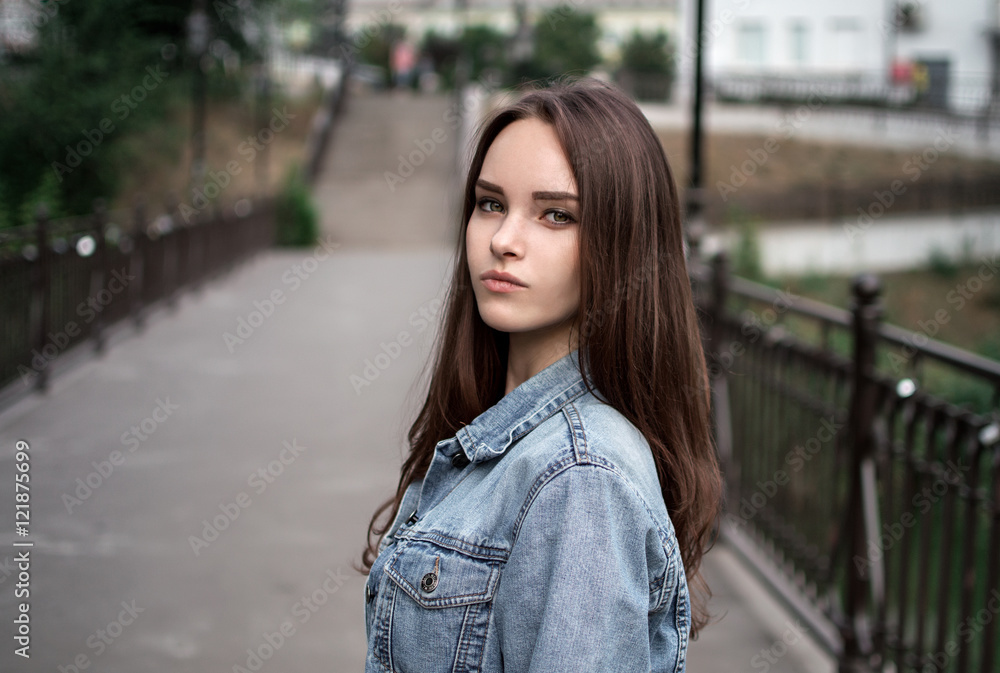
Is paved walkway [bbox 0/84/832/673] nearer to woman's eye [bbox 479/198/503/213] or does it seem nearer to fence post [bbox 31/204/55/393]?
fence post [bbox 31/204/55/393]

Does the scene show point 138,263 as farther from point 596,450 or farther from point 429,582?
point 596,450

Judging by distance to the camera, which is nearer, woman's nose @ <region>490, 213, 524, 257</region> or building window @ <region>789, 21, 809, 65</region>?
woman's nose @ <region>490, 213, 524, 257</region>

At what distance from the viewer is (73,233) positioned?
8.37 metres

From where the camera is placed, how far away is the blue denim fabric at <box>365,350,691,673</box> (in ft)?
3.98

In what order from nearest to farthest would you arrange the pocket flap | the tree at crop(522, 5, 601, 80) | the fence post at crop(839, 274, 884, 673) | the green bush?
the pocket flap, the fence post at crop(839, 274, 884, 673), the green bush, the tree at crop(522, 5, 601, 80)

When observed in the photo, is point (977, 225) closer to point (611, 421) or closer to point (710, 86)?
point (710, 86)

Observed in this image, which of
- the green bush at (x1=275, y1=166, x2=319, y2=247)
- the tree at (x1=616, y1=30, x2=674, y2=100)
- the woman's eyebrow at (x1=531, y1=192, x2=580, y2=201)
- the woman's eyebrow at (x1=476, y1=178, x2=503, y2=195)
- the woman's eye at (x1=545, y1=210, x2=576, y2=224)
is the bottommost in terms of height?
the green bush at (x1=275, y1=166, x2=319, y2=247)

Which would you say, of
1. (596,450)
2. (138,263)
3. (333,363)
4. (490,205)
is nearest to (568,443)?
(596,450)

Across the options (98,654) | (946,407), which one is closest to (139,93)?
(98,654)

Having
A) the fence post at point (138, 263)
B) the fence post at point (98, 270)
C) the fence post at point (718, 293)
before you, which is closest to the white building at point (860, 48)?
the fence post at point (138, 263)

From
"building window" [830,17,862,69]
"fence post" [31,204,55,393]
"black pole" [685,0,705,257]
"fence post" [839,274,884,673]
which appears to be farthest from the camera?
"building window" [830,17,862,69]

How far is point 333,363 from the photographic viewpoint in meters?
9.02

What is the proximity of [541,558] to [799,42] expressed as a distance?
41.9m

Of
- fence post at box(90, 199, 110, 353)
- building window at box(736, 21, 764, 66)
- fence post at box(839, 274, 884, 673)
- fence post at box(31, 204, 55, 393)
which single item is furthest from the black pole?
building window at box(736, 21, 764, 66)
